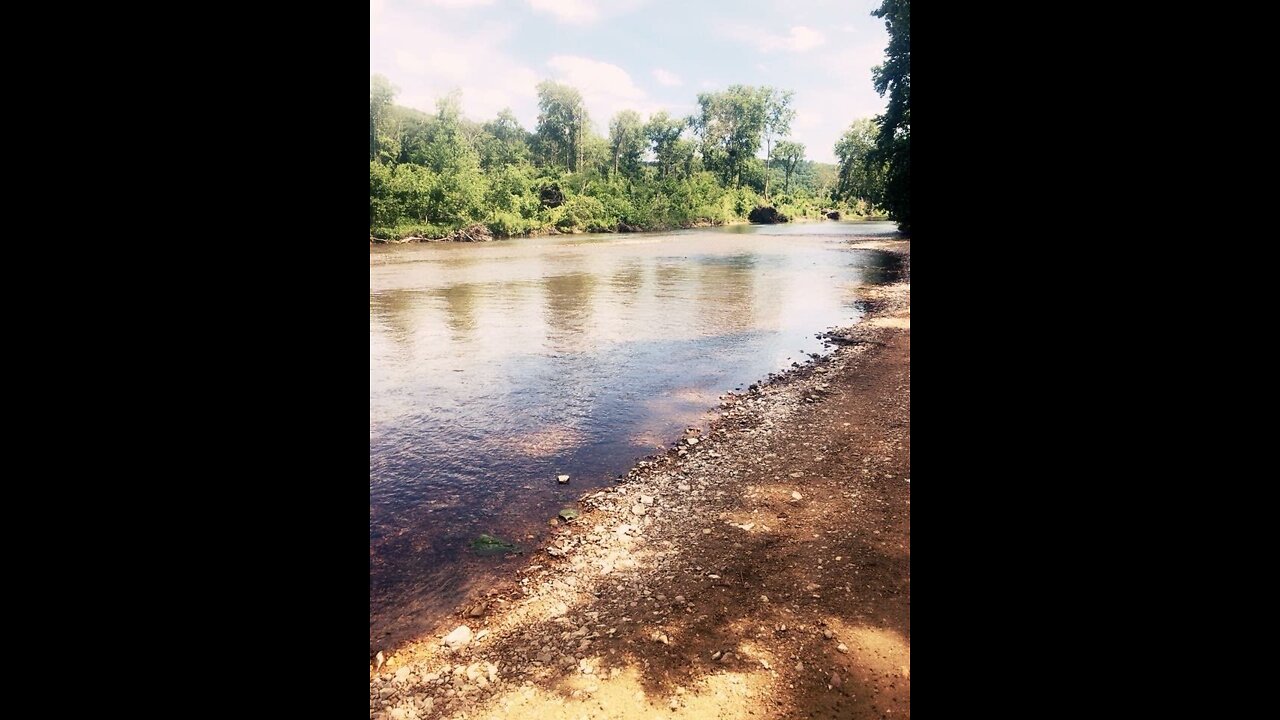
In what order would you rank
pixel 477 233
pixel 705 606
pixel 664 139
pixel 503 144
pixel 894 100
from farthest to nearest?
pixel 664 139
pixel 503 144
pixel 477 233
pixel 894 100
pixel 705 606

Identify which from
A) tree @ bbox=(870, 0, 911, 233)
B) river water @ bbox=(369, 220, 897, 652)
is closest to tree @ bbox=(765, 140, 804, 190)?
tree @ bbox=(870, 0, 911, 233)

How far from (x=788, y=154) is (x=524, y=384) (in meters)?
80.6

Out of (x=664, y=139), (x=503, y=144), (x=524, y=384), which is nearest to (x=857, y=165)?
(x=664, y=139)

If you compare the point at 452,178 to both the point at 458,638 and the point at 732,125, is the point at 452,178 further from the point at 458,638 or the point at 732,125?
the point at 732,125

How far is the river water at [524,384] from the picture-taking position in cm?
477

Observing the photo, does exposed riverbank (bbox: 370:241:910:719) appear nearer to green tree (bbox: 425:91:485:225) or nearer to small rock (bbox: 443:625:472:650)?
small rock (bbox: 443:625:472:650)

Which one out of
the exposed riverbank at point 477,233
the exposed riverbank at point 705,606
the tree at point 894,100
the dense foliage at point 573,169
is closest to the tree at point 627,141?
the dense foliage at point 573,169

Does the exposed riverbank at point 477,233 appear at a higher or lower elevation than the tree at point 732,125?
lower

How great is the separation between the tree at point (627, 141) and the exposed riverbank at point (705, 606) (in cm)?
6397

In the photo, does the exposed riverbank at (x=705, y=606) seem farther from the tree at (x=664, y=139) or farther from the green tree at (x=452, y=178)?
the tree at (x=664, y=139)

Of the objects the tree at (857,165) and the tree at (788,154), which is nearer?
the tree at (857,165)

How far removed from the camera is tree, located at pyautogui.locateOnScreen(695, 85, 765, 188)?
75.8 m

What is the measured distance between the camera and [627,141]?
67.3 metres
